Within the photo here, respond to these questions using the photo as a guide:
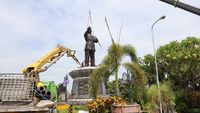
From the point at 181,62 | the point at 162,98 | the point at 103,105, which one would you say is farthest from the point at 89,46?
the point at 103,105

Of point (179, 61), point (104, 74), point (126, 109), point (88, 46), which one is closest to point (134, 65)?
point (104, 74)

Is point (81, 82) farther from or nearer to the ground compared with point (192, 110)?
farther from the ground

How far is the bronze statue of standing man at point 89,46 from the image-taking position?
35.2 m

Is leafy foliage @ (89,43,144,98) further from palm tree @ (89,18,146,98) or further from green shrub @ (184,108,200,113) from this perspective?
green shrub @ (184,108,200,113)

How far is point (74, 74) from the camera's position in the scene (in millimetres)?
34094

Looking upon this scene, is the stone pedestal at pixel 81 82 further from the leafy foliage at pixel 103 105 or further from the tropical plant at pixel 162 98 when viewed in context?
the leafy foliage at pixel 103 105

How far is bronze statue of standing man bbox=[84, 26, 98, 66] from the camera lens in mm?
35150

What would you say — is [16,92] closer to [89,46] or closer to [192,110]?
[89,46]

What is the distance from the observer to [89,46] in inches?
1382

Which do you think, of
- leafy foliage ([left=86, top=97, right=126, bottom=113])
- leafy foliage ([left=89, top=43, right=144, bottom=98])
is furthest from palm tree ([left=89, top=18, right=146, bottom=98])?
leafy foliage ([left=86, top=97, right=126, bottom=113])

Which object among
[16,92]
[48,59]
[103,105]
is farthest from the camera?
[48,59]

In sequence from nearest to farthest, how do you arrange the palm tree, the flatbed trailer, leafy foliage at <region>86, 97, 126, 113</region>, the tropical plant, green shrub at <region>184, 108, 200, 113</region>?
the flatbed trailer < leafy foliage at <region>86, 97, 126, 113</region> < the palm tree < the tropical plant < green shrub at <region>184, 108, 200, 113</region>

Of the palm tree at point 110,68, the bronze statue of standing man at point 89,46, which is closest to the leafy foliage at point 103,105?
the palm tree at point 110,68

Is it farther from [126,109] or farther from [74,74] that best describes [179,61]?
[126,109]
